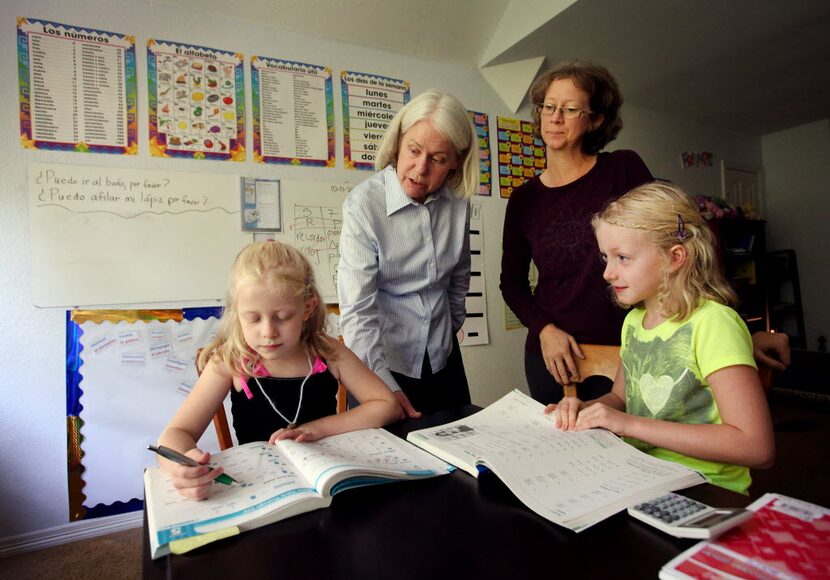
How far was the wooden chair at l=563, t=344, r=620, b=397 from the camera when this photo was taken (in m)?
1.12

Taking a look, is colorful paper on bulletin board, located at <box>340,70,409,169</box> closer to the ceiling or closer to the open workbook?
the ceiling

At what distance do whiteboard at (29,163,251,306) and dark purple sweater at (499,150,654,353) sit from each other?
1.42 metres

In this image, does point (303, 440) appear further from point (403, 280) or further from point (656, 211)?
point (656, 211)

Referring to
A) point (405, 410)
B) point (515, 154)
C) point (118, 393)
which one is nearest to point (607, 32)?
point (515, 154)

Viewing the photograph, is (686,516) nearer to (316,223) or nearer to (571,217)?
(571,217)

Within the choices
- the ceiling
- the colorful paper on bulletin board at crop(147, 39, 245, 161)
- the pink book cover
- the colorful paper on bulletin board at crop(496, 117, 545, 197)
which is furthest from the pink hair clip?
the colorful paper on bulletin board at crop(496, 117, 545, 197)

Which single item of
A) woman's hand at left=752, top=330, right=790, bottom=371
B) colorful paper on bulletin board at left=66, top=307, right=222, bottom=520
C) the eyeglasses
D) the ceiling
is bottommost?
colorful paper on bulletin board at left=66, top=307, right=222, bottom=520

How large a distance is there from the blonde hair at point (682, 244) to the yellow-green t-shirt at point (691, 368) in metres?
0.03

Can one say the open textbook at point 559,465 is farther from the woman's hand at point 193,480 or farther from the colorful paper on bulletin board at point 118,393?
the colorful paper on bulletin board at point 118,393

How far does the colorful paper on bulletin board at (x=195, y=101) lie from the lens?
2.11 meters

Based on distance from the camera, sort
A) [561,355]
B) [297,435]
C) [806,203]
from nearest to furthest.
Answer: [297,435] → [561,355] → [806,203]

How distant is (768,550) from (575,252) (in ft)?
2.89

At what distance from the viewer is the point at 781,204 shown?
14.9 ft

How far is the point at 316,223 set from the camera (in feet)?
7.86
